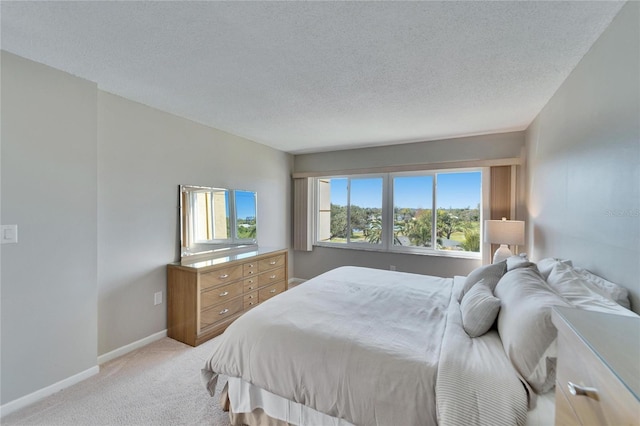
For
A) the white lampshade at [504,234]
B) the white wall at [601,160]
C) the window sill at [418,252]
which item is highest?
the white wall at [601,160]

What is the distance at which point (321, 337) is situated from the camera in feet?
4.82

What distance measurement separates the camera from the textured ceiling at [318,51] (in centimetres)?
140

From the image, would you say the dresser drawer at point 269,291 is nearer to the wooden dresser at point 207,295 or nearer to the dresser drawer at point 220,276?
the wooden dresser at point 207,295

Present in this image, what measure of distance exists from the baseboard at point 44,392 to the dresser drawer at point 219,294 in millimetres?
937

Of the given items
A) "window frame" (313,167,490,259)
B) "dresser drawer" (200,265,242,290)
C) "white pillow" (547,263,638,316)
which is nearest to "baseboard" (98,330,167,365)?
"dresser drawer" (200,265,242,290)

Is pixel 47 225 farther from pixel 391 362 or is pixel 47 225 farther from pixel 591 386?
pixel 591 386

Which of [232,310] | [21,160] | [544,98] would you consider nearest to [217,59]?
[21,160]

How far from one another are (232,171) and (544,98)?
357 centimetres

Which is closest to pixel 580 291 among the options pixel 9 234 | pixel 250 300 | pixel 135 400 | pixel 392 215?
pixel 135 400

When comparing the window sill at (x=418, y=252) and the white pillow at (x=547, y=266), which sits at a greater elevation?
the white pillow at (x=547, y=266)

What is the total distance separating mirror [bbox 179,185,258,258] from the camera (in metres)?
3.05

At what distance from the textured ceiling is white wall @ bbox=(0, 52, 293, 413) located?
0.89 ft

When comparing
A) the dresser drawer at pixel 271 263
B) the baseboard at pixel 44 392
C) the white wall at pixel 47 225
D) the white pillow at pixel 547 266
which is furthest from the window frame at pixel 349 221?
the baseboard at pixel 44 392

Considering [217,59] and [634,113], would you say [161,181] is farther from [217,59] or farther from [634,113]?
[634,113]
